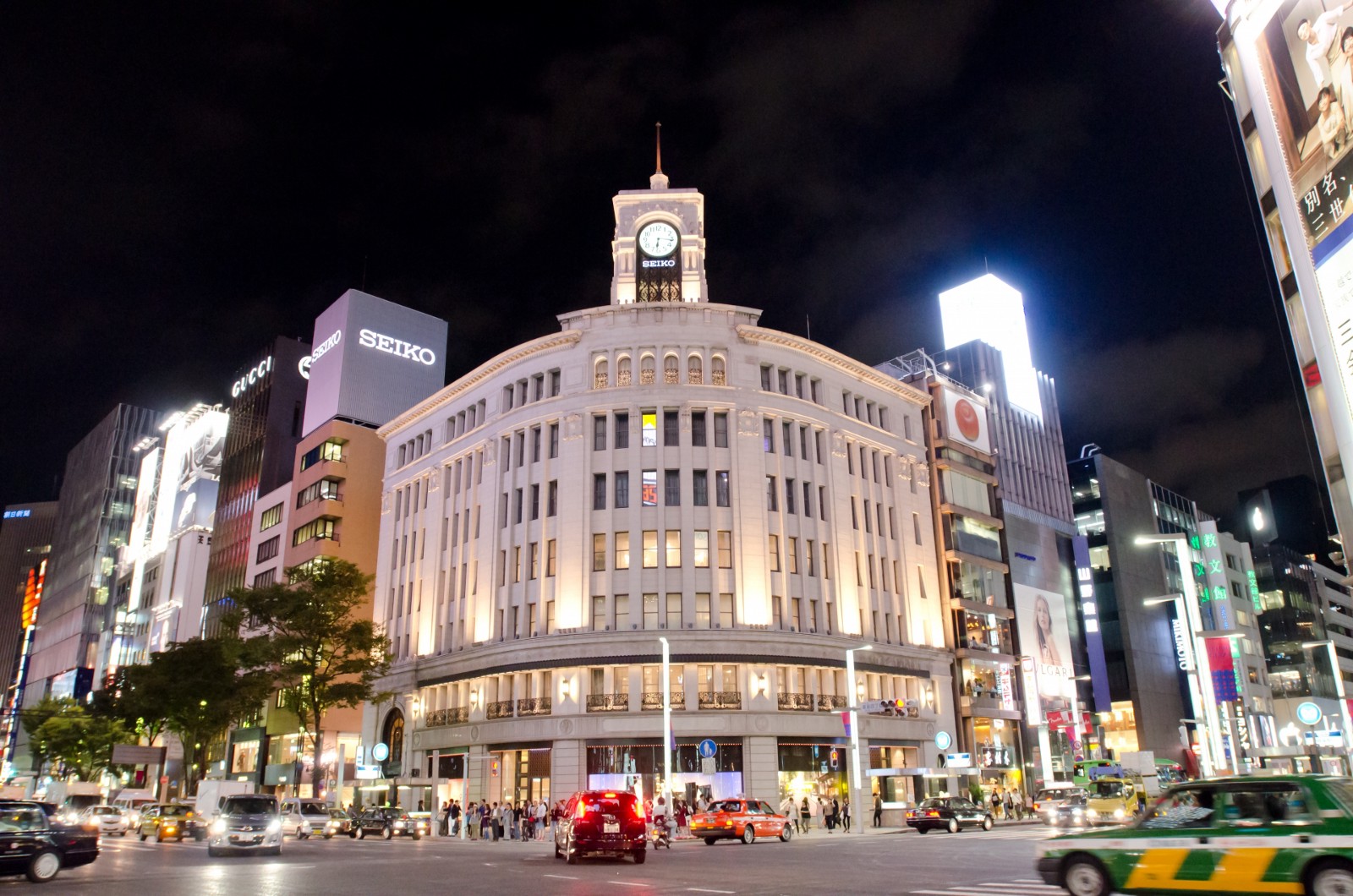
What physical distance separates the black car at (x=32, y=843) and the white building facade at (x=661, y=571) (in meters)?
30.0

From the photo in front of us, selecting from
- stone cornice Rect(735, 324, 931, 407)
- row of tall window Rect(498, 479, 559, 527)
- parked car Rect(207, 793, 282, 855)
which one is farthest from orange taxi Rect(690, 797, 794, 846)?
stone cornice Rect(735, 324, 931, 407)

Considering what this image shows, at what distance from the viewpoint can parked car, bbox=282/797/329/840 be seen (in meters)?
42.3

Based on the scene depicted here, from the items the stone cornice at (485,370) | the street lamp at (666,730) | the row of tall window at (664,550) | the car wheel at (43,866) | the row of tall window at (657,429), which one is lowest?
the car wheel at (43,866)

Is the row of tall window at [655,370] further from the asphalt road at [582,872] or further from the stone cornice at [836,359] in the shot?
the asphalt road at [582,872]

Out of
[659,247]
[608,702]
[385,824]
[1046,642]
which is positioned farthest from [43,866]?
[1046,642]

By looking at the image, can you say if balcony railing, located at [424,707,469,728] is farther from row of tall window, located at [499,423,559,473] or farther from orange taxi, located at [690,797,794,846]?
orange taxi, located at [690,797,794,846]

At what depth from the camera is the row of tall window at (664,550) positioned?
52.1 metres

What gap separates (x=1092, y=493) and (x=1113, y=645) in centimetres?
1670

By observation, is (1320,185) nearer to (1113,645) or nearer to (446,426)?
(446,426)

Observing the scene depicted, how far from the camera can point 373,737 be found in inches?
2448

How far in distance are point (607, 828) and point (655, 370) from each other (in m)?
34.9

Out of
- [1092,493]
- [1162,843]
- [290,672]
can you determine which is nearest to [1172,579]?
[1092,493]

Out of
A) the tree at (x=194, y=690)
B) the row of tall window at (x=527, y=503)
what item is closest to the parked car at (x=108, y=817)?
the tree at (x=194, y=690)

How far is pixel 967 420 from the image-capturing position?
73.6 meters
